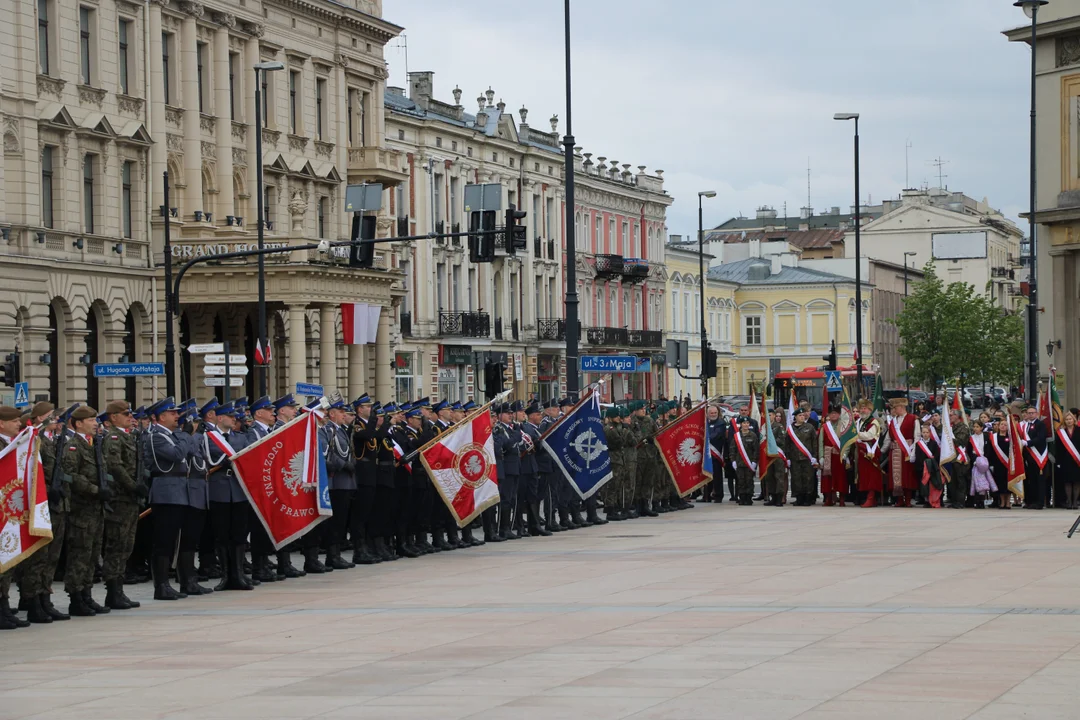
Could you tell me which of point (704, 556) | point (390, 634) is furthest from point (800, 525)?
point (390, 634)

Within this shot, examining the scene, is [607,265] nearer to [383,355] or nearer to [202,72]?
[383,355]

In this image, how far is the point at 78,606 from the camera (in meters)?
17.0

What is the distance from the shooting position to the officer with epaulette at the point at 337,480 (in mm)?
20891

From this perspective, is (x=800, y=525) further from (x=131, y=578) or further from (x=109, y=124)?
(x=109, y=124)

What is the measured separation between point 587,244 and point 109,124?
40.1m

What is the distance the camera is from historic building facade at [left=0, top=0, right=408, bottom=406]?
4369cm

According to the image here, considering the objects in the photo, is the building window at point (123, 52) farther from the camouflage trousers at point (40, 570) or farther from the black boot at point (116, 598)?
the camouflage trousers at point (40, 570)

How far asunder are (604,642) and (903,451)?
1808 centimetres

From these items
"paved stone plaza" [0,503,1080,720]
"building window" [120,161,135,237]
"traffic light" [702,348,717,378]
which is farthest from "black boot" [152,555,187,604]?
"building window" [120,161,135,237]

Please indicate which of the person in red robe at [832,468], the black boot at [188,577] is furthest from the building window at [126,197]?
the black boot at [188,577]

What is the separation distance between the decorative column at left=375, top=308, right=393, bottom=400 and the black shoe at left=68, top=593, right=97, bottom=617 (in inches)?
1629

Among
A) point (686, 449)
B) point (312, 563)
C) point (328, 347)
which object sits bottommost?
point (312, 563)

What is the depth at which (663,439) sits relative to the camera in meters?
30.6

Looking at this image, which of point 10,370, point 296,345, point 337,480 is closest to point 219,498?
point 337,480
